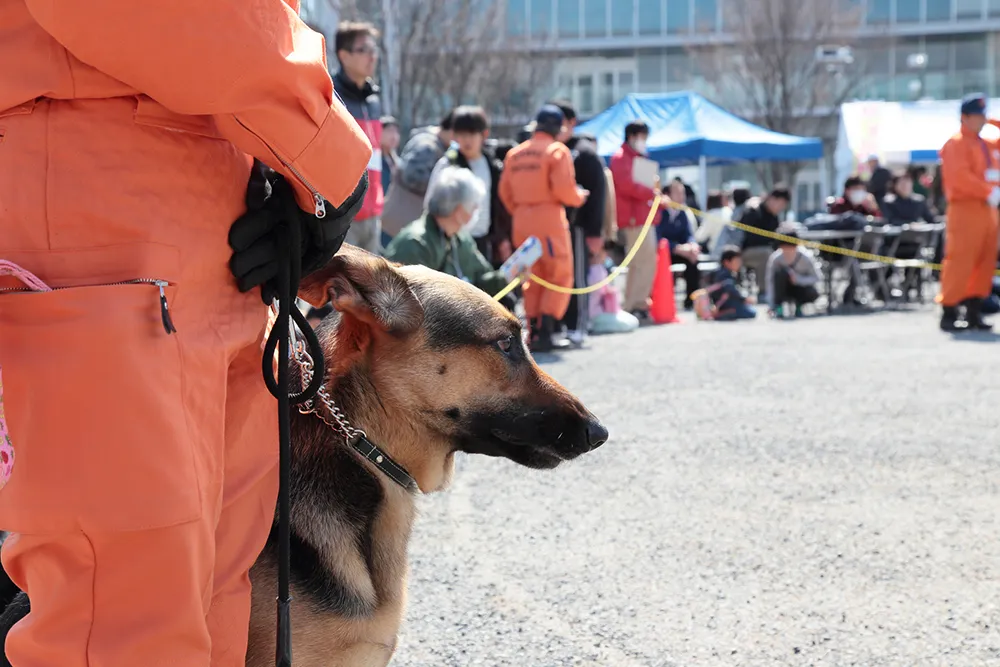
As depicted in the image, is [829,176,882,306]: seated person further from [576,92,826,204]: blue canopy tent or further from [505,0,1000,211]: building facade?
[505,0,1000,211]: building facade

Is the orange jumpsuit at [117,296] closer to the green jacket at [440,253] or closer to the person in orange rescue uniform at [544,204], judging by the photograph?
the green jacket at [440,253]

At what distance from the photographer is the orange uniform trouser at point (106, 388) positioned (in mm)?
1542

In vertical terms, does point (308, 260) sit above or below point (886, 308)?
above

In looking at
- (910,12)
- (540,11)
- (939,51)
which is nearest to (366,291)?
(540,11)

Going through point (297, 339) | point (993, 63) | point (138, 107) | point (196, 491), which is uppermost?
point (993, 63)

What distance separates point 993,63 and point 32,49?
53906 millimetres

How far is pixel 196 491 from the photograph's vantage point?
5.36 feet

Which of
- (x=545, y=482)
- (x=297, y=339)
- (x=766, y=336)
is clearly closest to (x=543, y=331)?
(x=766, y=336)

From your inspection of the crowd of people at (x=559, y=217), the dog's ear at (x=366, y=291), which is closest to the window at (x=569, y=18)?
the crowd of people at (x=559, y=217)

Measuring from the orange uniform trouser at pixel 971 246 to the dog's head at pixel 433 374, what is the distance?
962 cm

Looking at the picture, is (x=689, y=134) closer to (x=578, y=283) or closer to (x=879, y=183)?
(x=879, y=183)

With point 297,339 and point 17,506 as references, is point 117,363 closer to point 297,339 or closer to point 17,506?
point 17,506

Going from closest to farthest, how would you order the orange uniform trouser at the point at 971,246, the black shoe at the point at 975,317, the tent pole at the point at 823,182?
the orange uniform trouser at the point at 971,246
the black shoe at the point at 975,317
the tent pole at the point at 823,182

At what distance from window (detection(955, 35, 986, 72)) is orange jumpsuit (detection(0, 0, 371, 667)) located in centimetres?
5320
